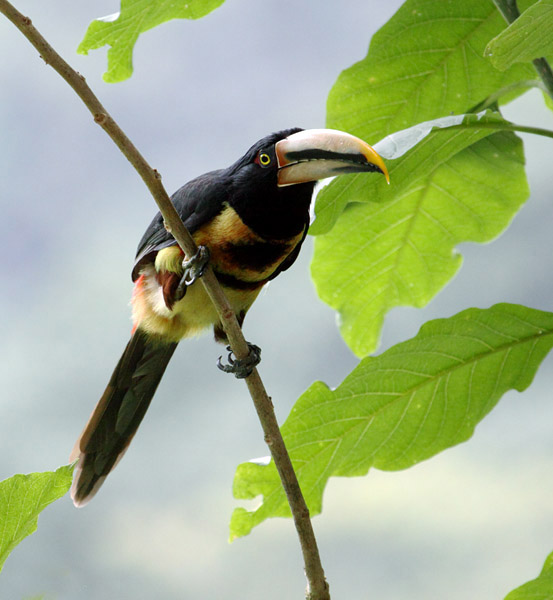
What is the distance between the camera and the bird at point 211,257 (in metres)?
1.76

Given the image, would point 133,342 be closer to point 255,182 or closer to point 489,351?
point 255,182

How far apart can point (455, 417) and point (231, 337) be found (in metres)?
0.53

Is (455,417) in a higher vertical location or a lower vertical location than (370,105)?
lower

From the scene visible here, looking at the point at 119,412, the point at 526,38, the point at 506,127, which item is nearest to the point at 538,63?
the point at 506,127

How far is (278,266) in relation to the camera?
82.6 inches

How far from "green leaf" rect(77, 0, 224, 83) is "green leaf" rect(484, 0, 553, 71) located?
2.47 ft

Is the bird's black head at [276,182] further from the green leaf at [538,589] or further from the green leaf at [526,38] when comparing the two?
the green leaf at [538,589]

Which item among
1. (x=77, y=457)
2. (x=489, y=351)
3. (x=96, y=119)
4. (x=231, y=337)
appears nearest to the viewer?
(x=96, y=119)

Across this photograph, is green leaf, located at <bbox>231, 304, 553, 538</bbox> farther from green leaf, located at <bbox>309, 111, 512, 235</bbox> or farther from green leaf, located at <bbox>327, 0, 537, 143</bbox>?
green leaf, located at <bbox>327, 0, 537, 143</bbox>

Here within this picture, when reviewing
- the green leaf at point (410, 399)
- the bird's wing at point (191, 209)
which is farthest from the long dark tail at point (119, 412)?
the green leaf at point (410, 399)

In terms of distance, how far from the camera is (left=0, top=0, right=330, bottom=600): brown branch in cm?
117

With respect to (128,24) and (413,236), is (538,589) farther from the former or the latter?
(128,24)

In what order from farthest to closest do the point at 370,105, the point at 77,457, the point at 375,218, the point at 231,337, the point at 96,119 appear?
1. the point at 77,457
2. the point at 375,218
3. the point at 370,105
4. the point at 231,337
5. the point at 96,119

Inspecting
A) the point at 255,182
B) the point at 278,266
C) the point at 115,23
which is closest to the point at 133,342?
the point at 278,266
